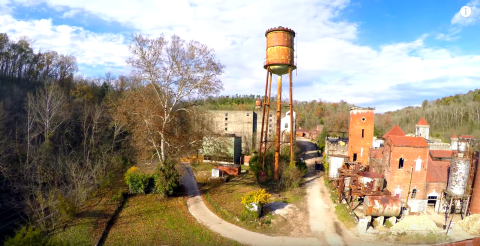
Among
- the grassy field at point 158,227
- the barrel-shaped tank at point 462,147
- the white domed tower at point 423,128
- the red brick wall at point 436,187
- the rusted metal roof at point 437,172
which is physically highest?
the white domed tower at point 423,128

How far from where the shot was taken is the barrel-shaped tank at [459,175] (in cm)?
1742

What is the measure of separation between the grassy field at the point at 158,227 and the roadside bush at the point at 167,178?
2.53ft

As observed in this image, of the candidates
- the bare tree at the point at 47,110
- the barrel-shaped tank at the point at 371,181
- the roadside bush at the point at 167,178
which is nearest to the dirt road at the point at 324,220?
the barrel-shaped tank at the point at 371,181

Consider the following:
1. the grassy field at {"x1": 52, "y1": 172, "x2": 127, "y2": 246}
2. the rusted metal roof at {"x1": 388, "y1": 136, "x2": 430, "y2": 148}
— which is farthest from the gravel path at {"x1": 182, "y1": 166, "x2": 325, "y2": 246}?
the rusted metal roof at {"x1": 388, "y1": 136, "x2": 430, "y2": 148}

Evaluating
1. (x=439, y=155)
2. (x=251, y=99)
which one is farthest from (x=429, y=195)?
(x=251, y=99)

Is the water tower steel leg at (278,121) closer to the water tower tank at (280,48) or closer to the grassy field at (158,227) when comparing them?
the water tower tank at (280,48)

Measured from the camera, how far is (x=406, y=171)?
1842 cm

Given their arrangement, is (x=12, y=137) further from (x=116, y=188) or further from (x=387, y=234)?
(x=387, y=234)

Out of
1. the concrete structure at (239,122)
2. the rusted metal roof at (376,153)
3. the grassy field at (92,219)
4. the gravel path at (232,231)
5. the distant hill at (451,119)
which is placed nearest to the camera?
the grassy field at (92,219)

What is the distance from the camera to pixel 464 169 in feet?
57.1

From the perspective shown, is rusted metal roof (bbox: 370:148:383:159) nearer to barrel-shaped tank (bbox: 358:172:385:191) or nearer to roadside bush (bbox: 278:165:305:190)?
barrel-shaped tank (bbox: 358:172:385:191)

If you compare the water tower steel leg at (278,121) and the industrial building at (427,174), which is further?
the water tower steel leg at (278,121)

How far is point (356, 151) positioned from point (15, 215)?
87.1 ft

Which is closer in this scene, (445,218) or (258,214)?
(258,214)
